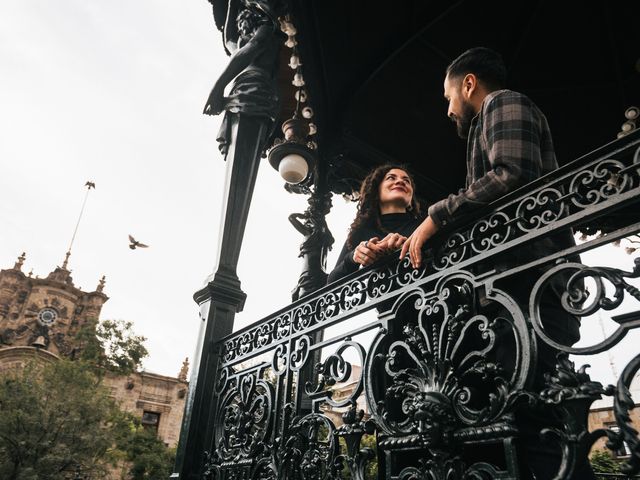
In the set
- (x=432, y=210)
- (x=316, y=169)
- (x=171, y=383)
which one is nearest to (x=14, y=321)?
(x=171, y=383)

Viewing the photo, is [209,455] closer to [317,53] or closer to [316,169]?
[316,169]

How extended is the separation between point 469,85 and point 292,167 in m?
2.92

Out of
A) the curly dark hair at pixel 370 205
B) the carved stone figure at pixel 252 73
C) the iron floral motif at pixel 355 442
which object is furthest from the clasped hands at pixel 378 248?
the carved stone figure at pixel 252 73

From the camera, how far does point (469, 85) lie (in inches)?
97.1

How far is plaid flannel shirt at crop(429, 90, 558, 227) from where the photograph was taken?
77.2 inches

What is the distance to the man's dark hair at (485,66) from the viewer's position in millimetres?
2445

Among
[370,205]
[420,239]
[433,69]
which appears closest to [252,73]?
[370,205]

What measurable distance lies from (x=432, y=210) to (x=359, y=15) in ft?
11.8

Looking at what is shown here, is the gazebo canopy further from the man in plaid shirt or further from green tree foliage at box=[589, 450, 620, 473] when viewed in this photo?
green tree foliage at box=[589, 450, 620, 473]

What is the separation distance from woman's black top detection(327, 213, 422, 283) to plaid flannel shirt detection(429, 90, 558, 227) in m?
0.97

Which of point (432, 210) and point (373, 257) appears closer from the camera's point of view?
point (432, 210)

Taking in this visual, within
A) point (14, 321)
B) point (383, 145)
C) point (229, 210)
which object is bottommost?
point (229, 210)

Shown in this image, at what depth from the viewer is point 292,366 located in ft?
9.12

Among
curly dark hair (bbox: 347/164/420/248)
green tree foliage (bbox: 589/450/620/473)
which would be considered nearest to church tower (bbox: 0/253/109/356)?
green tree foliage (bbox: 589/450/620/473)
